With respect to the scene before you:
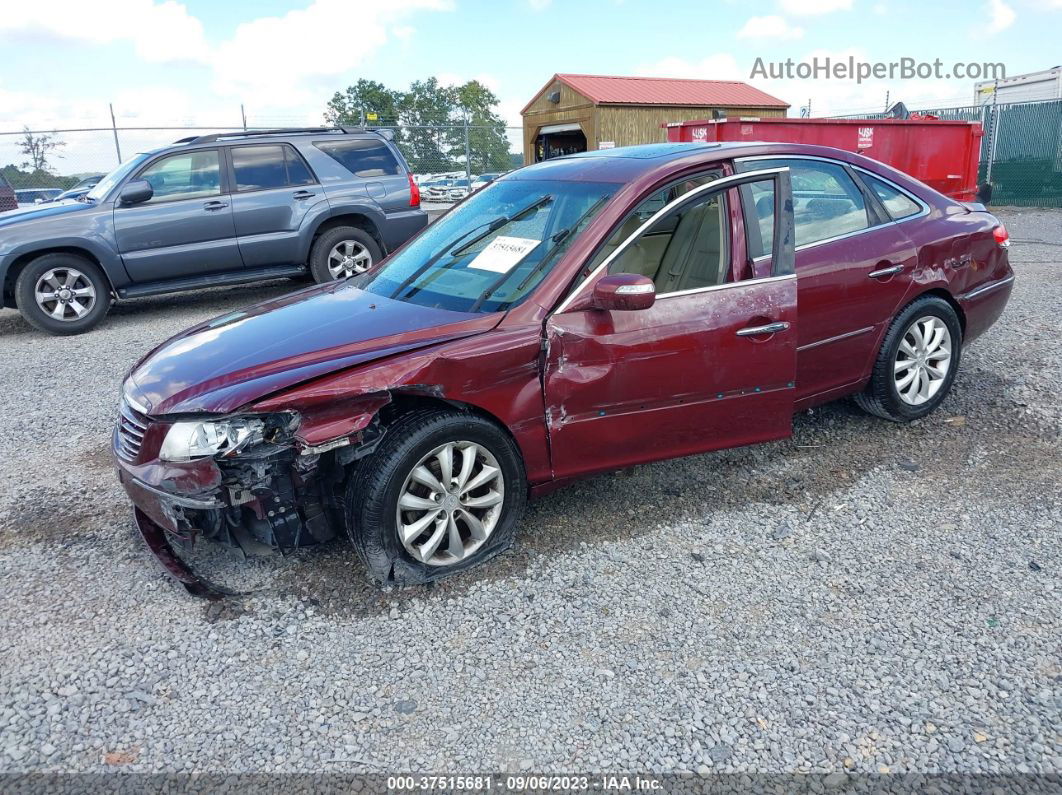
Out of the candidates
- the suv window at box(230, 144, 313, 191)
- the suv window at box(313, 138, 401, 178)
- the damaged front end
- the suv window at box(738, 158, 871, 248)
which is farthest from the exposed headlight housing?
the suv window at box(313, 138, 401, 178)

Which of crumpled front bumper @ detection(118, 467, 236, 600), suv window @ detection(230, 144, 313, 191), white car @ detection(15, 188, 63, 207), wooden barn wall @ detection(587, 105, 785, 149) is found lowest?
crumpled front bumper @ detection(118, 467, 236, 600)

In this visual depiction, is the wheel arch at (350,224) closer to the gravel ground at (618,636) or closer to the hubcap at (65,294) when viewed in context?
the hubcap at (65,294)

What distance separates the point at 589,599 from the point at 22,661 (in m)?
2.05

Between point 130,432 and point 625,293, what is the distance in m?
2.05

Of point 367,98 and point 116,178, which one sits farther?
point 367,98

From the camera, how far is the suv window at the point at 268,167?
8.59 metres

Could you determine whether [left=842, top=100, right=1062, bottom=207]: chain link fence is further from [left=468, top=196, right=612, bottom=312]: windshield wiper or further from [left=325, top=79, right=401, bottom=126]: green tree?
[left=325, top=79, right=401, bottom=126]: green tree

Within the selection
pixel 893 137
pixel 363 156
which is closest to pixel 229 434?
pixel 363 156

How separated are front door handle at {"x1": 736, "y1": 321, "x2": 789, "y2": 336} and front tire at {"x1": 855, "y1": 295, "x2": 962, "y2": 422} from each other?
102 cm

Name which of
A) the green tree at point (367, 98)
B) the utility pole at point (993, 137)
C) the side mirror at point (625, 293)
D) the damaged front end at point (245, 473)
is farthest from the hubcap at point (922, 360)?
the green tree at point (367, 98)

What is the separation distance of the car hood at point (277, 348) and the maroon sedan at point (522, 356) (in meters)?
0.01

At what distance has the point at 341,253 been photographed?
9.09 m

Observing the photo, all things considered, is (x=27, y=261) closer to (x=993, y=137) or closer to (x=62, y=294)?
(x=62, y=294)

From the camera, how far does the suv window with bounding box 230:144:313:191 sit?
338 inches
